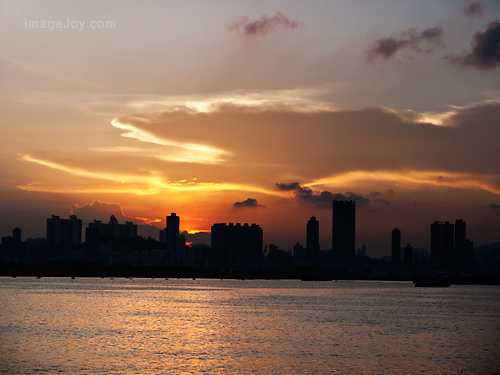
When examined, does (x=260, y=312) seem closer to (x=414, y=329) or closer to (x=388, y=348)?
(x=414, y=329)

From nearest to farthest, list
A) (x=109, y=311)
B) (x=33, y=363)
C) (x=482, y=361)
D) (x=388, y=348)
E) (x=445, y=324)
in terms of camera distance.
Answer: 1. (x=33, y=363)
2. (x=482, y=361)
3. (x=388, y=348)
4. (x=445, y=324)
5. (x=109, y=311)

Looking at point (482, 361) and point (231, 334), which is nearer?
point (482, 361)

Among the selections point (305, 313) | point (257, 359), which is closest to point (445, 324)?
point (305, 313)

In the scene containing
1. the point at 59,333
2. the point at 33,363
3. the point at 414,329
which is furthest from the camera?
the point at 414,329

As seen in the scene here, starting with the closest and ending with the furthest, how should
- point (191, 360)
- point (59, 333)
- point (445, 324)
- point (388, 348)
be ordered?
point (191, 360), point (388, 348), point (59, 333), point (445, 324)

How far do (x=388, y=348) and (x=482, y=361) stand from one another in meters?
12.1

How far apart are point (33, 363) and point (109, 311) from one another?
66241 millimetres

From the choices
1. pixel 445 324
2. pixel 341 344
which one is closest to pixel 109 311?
pixel 341 344

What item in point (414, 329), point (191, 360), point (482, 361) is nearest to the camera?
point (191, 360)

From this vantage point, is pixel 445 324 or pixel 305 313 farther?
pixel 305 313

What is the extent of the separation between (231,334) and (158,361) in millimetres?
26301

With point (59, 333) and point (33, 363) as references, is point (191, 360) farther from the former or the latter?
point (59, 333)

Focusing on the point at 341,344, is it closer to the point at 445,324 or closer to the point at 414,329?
the point at 414,329

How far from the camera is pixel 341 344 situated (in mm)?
73938
